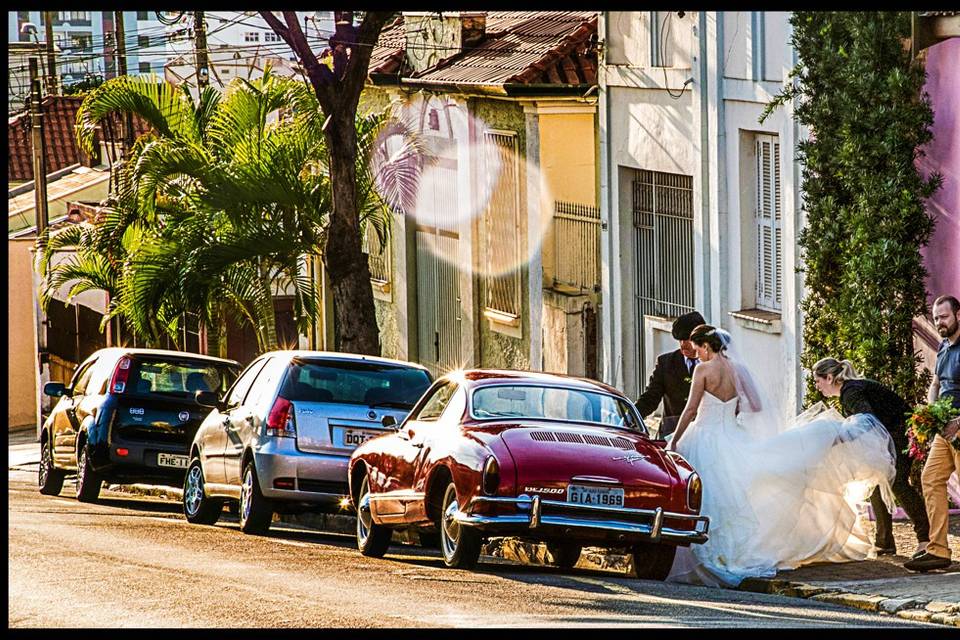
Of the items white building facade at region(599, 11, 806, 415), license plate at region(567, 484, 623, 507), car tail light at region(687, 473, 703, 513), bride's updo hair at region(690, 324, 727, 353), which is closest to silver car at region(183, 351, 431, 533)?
bride's updo hair at region(690, 324, 727, 353)

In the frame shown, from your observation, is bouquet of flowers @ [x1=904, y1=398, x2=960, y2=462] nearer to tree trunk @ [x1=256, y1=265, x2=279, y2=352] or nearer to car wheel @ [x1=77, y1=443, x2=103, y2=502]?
car wheel @ [x1=77, y1=443, x2=103, y2=502]

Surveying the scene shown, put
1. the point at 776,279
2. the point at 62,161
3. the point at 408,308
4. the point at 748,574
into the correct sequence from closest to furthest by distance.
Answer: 1. the point at 748,574
2. the point at 776,279
3. the point at 408,308
4. the point at 62,161

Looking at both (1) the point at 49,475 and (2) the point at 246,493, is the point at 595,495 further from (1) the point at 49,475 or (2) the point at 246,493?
(1) the point at 49,475

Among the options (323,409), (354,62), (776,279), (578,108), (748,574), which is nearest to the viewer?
(748,574)

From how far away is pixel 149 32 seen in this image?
92938mm

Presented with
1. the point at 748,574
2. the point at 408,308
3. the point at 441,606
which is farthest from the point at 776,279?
the point at 408,308

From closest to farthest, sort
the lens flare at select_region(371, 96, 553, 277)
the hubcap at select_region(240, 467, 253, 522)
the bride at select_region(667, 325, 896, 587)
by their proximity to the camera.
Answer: the bride at select_region(667, 325, 896, 587)
the hubcap at select_region(240, 467, 253, 522)
the lens flare at select_region(371, 96, 553, 277)

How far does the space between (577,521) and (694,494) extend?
879 millimetres

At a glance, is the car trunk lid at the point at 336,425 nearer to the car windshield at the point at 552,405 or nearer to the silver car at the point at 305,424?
the silver car at the point at 305,424

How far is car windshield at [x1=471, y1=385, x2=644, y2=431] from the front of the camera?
13.3m

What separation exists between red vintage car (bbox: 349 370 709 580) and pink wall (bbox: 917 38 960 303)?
380 centimetres

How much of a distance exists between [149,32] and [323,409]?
8009cm
